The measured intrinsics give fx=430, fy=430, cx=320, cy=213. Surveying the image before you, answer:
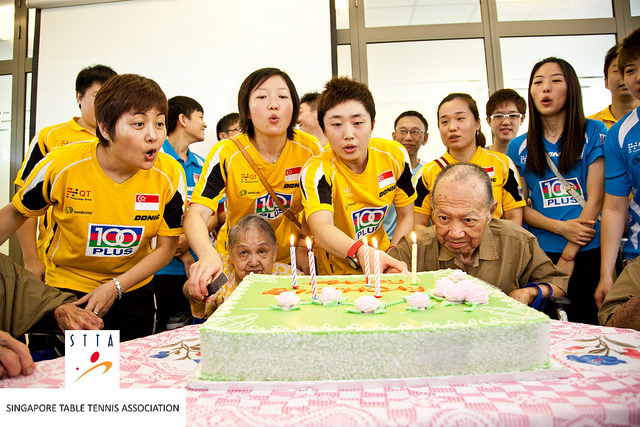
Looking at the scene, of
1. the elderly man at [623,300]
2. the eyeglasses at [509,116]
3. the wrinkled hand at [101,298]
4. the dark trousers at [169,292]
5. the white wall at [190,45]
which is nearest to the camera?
the elderly man at [623,300]

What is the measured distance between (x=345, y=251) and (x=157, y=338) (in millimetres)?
925

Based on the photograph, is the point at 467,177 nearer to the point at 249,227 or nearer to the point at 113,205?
the point at 249,227

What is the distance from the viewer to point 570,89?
2.80m

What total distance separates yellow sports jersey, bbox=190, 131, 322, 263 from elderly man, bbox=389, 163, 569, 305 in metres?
0.82

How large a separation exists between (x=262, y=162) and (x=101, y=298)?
1140mm

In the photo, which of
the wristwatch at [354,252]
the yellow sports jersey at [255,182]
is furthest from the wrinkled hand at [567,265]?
the yellow sports jersey at [255,182]

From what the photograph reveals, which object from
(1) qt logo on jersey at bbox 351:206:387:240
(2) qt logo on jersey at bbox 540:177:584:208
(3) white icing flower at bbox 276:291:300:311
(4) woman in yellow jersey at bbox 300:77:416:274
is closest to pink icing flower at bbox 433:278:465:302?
(3) white icing flower at bbox 276:291:300:311

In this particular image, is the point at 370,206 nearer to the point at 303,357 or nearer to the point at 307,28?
the point at 303,357

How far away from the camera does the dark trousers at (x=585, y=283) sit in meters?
2.68

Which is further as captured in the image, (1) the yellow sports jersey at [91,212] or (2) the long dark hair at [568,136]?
(2) the long dark hair at [568,136]

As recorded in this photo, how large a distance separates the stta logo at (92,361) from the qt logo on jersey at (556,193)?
274cm

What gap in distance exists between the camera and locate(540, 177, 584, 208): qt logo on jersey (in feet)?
9.16

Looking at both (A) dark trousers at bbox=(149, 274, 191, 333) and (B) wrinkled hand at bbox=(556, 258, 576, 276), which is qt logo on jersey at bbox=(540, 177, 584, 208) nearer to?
(B) wrinkled hand at bbox=(556, 258, 576, 276)

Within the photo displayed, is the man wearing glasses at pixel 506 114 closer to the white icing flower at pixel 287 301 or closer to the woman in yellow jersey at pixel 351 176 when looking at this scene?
the woman in yellow jersey at pixel 351 176
